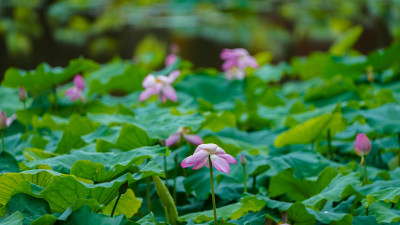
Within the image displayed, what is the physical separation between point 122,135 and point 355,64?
45.6 inches

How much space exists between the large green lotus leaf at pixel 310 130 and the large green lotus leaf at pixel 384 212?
0.34 meters

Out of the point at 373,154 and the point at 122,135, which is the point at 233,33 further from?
the point at 122,135

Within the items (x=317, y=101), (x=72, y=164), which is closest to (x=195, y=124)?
(x=72, y=164)

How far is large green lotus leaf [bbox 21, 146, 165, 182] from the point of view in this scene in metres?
0.88

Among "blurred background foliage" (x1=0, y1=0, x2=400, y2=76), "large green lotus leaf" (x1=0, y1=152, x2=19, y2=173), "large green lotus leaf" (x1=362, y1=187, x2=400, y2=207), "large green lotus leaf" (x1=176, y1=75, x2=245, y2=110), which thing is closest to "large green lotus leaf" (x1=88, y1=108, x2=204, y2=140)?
"large green lotus leaf" (x1=0, y1=152, x2=19, y2=173)

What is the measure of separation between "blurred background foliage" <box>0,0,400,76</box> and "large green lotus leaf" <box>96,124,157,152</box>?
9.33ft

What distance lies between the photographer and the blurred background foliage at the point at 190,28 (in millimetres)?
4543

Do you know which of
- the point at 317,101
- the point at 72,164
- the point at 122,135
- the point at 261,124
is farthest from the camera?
the point at 317,101

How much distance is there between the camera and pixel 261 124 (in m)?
1.60

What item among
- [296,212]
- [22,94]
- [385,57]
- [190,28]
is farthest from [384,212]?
[190,28]

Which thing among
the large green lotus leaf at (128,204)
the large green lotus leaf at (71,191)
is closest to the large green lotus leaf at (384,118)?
the large green lotus leaf at (128,204)

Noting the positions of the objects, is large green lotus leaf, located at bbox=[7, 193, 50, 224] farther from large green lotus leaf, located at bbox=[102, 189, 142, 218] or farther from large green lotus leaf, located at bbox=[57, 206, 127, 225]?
large green lotus leaf, located at bbox=[102, 189, 142, 218]

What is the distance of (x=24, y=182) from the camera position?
0.79 m

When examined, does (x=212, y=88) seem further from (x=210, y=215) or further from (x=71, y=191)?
(x=71, y=191)
